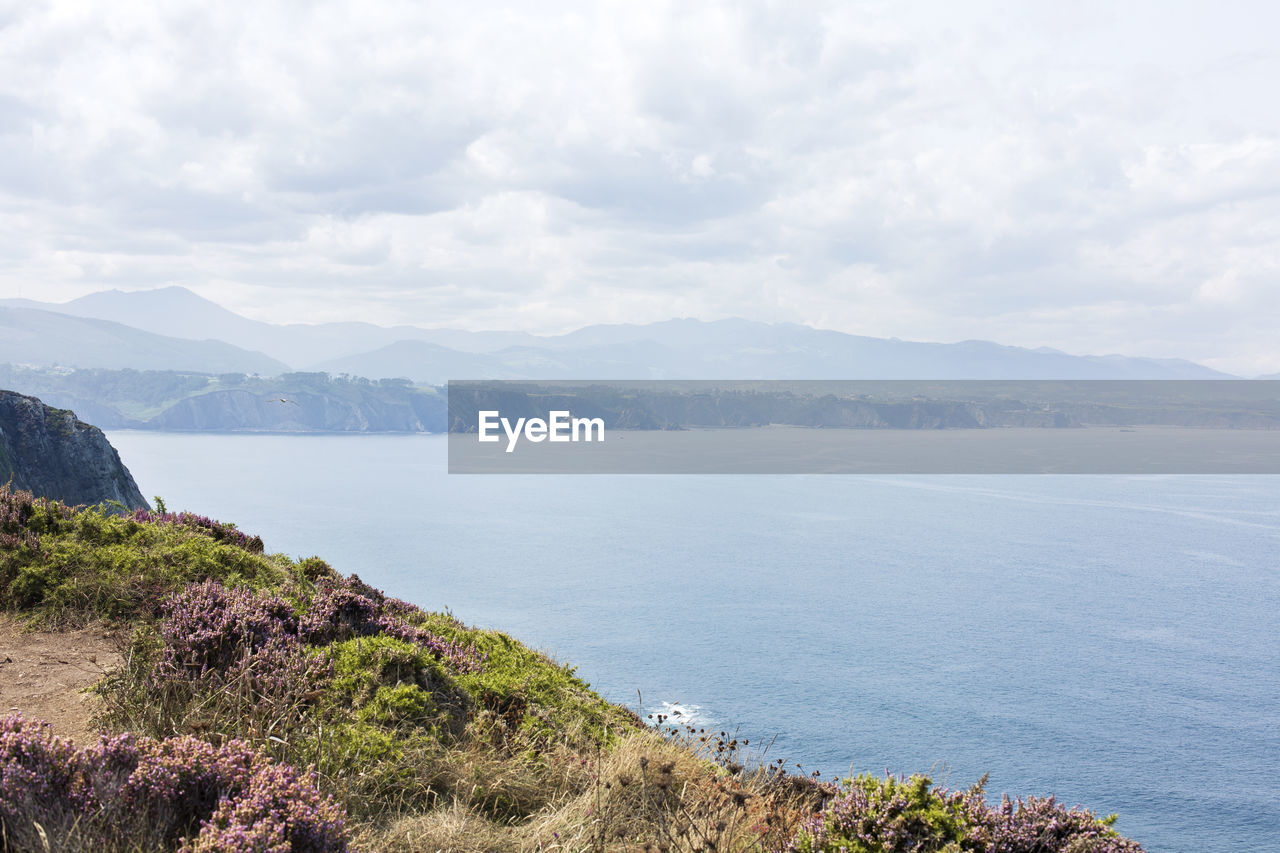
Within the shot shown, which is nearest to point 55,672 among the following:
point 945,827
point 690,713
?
point 945,827

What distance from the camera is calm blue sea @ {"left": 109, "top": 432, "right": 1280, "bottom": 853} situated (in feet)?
123

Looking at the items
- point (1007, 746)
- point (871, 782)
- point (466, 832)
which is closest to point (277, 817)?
point (466, 832)

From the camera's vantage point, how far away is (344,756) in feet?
16.7

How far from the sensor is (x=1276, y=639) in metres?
56.4

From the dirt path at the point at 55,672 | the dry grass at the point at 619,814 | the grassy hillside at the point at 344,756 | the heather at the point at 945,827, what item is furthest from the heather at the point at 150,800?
the heather at the point at 945,827

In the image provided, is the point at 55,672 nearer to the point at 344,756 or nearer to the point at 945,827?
the point at 344,756

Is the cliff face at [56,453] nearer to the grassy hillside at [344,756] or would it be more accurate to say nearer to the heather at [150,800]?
the grassy hillside at [344,756]

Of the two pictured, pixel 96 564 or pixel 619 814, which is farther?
pixel 96 564

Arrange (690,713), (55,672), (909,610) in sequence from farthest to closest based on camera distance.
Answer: (909,610) < (690,713) < (55,672)

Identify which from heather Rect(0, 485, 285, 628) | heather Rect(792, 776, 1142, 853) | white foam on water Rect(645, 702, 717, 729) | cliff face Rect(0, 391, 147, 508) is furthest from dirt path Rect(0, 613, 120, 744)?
cliff face Rect(0, 391, 147, 508)

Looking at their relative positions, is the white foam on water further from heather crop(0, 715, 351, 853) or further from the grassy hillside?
heather crop(0, 715, 351, 853)

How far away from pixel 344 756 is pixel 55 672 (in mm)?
3004

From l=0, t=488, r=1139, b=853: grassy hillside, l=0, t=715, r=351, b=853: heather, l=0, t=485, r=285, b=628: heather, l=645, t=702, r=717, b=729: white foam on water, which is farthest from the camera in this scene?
l=645, t=702, r=717, b=729: white foam on water

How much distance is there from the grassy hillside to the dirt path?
235 mm
